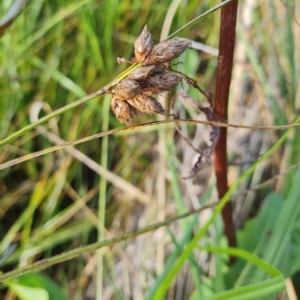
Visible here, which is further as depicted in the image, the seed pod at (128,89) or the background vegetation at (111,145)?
the background vegetation at (111,145)

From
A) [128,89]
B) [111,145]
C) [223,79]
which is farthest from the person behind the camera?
[111,145]

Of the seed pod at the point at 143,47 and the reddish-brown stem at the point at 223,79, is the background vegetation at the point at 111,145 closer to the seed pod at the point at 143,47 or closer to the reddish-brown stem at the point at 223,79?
the reddish-brown stem at the point at 223,79

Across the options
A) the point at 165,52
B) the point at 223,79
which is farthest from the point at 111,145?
the point at 165,52

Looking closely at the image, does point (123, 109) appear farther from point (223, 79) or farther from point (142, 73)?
point (223, 79)

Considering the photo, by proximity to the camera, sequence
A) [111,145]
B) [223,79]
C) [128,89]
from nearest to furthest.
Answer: [128,89], [223,79], [111,145]

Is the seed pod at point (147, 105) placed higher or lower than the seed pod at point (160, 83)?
lower

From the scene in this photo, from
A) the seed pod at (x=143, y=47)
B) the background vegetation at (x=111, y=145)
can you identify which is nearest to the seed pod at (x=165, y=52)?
the seed pod at (x=143, y=47)

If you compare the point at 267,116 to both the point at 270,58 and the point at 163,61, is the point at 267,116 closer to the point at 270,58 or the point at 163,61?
the point at 270,58
